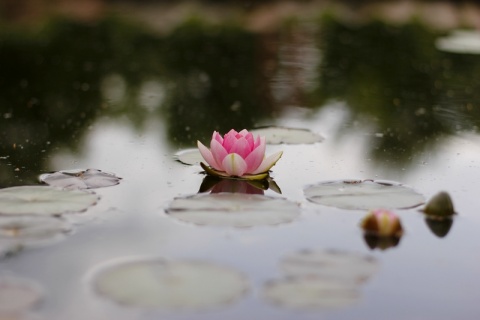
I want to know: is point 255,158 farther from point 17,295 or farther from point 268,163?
point 17,295

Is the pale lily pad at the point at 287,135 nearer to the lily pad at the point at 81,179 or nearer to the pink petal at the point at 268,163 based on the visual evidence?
the pink petal at the point at 268,163

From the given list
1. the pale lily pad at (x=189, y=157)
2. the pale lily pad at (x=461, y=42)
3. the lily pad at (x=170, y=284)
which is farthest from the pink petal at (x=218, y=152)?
the pale lily pad at (x=461, y=42)

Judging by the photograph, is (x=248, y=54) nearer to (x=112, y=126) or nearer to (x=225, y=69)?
(x=225, y=69)

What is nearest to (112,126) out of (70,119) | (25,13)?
(70,119)

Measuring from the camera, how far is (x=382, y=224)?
6.15 ft

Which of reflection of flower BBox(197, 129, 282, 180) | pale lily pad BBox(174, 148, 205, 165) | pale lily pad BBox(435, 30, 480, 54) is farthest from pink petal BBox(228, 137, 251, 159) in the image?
pale lily pad BBox(435, 30, 480, 54)

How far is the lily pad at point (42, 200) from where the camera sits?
190cm

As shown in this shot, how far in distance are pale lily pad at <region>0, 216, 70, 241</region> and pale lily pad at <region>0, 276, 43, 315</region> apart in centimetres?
20

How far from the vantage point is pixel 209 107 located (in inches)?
131

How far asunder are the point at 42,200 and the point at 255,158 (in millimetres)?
616

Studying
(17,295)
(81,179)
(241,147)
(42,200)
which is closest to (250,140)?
(241,147)

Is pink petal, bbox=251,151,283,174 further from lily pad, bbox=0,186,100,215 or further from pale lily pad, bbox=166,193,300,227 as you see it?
lily pad, bbox=0,186,100,215

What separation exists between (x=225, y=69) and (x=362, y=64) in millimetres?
858

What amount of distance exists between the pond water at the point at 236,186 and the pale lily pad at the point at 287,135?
0.17 feet
